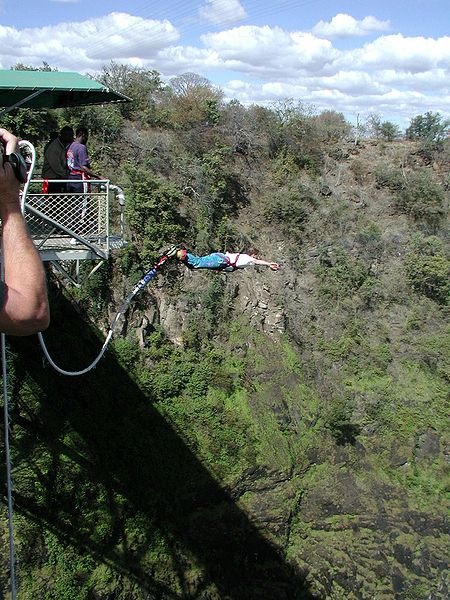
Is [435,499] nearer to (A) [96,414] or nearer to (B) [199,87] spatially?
(A) [96,414]

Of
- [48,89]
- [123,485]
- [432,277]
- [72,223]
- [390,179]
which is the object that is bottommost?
[123,485]

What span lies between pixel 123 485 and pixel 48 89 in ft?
23.7

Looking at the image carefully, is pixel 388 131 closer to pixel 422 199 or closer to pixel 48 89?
pixel 422 199

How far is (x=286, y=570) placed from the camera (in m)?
11.1

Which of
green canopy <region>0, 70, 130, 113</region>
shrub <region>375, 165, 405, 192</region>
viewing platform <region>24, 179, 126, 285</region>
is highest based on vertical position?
green canopy <region>0, 70, 130, 113</region>

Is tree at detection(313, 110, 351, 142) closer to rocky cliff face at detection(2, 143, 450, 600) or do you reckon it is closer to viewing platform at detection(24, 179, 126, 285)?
rocky cliff face at detection(2, 143, 450, 600)

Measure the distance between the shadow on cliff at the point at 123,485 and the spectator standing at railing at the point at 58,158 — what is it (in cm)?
364

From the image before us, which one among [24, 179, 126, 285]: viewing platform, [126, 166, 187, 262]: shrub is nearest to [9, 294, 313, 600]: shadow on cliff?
[126, 166, 187, 262]: shrub

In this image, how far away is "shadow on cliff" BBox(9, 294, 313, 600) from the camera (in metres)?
9.92

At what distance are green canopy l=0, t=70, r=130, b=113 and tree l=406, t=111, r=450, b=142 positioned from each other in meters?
17.2

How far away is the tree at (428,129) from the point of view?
22406 mm

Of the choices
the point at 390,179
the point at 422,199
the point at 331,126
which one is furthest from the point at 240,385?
the point at 331,126

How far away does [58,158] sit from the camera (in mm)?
8508

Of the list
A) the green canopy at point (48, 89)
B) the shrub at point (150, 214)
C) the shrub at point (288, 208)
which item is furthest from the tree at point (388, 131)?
the green canopy at point (48, 89)
